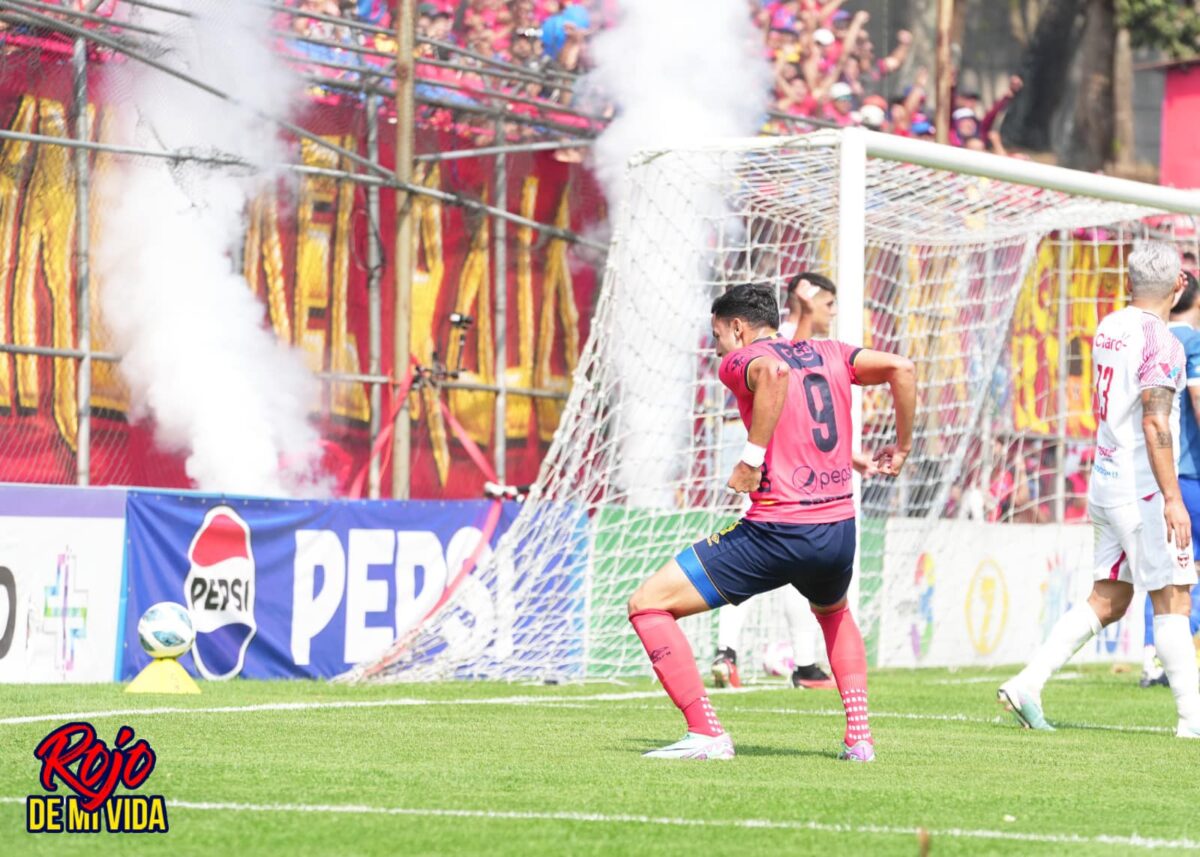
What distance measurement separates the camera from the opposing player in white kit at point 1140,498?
8.78 meters

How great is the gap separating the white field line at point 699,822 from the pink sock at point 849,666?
1780 millimetres

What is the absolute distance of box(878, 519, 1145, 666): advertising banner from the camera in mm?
14812

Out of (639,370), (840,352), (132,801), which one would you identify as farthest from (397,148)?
(132,801)

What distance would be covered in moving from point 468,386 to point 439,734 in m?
7.38

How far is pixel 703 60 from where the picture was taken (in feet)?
54.1

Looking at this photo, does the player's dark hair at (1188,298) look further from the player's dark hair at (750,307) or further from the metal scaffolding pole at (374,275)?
the metal scaffolding pole at (374,275)

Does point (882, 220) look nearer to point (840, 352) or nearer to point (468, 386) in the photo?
point (468, 386)

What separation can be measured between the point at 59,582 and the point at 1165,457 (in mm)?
6054

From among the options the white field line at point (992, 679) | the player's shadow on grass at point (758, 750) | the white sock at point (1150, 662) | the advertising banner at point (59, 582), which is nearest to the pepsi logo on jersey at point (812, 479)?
the player's shadow on grass at point (758, 750)

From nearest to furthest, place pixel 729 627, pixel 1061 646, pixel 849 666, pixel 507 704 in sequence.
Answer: pixel 849 666 < pixel 1061 646 < pixel 507 704 < pixel 729 627

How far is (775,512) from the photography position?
24.0 feet

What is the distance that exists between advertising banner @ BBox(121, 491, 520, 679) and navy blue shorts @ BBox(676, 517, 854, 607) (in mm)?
4917

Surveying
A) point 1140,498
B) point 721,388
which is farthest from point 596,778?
point 721,388

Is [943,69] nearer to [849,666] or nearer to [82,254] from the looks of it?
[82,254]
